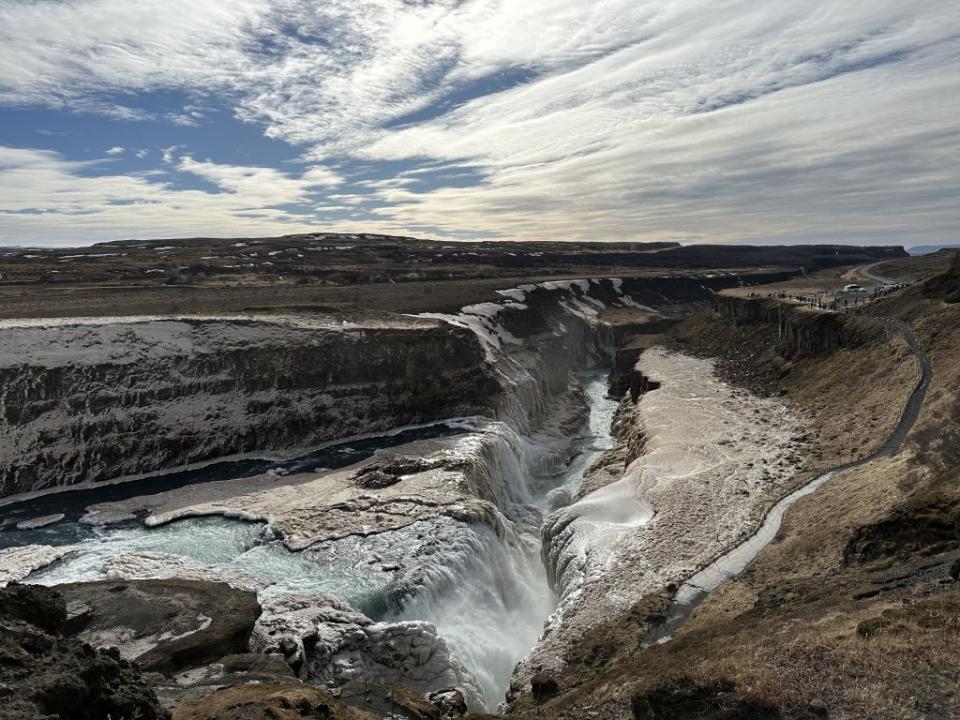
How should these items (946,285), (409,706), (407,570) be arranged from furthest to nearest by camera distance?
(946,285), (407,570), (409,706)

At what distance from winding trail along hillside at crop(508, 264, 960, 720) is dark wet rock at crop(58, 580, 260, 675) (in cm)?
1034

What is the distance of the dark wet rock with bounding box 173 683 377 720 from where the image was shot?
510 inches

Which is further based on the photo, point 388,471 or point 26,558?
point 388,471

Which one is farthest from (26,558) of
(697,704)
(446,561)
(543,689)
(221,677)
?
→ (697,704)

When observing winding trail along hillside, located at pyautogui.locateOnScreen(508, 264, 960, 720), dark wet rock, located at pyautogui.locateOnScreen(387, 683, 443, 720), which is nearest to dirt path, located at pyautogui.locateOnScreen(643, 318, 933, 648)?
winding trail along hillside, located at pyautogui.locateOnScreen(508, 264, 960, 720)

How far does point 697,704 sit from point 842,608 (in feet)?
20.3

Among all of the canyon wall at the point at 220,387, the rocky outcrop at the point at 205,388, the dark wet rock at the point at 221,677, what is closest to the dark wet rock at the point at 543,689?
the dark wet rock at the point at 221,677

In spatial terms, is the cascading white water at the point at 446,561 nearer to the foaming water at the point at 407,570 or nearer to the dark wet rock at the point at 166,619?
the foaming water at the point at 407,570

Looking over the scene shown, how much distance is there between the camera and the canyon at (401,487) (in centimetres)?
2173

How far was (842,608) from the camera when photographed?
15.8 meters

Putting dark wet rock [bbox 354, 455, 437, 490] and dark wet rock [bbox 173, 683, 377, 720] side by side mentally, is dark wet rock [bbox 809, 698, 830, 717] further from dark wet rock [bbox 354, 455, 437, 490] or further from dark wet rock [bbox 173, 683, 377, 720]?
dark wet rock [bbox 354, 455, 437, 490]

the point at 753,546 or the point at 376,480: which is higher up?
the point at 753,546

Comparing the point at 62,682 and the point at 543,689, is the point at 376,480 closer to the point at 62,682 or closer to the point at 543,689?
the point at 543,689

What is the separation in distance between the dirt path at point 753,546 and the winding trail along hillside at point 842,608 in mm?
201
